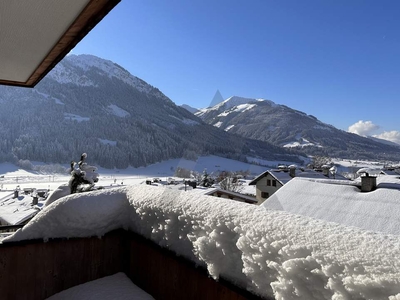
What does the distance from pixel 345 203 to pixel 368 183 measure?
1860 millimetres

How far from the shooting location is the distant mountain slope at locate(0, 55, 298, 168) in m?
77.1

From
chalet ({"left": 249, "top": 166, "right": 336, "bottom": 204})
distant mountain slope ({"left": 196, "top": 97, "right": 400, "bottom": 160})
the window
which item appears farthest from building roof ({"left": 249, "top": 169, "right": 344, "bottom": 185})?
distant mountain slope ({"left": 196, "top": 97, "right": 400, "bottom": 160})

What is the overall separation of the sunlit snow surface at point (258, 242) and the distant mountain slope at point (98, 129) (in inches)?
1540

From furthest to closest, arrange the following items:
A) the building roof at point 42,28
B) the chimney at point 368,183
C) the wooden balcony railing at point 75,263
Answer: the chimney at point 368,183, the wooden balcony railing at point 75,263, the building roof at point 42,28

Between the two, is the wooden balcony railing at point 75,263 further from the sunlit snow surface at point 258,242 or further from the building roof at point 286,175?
the building roof at point 286,175

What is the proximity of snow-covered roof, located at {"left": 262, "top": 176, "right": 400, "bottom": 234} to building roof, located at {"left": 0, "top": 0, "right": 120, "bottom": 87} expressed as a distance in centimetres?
634

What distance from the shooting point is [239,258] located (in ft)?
5.37

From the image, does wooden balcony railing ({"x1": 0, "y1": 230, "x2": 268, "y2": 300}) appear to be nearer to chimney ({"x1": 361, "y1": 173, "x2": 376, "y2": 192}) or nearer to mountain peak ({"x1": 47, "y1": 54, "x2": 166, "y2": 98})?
chimney ({"x1": 361, "y1": 173, "x2": 376, "y2": 192})

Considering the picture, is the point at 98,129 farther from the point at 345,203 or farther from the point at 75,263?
the point at 75,263

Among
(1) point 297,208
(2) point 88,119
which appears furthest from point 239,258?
(2) point 88,119

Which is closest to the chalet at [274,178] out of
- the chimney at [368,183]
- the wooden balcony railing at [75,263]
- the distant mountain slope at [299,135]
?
the chimney at [368,183]

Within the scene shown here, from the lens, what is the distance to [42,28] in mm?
2031

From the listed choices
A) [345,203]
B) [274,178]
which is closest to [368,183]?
[345,203]

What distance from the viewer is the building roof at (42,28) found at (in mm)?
1697
